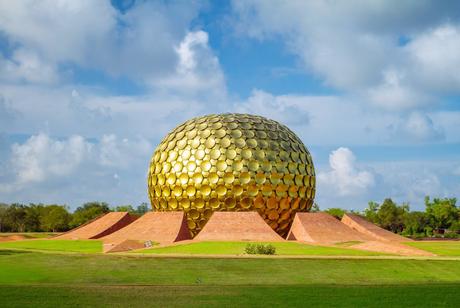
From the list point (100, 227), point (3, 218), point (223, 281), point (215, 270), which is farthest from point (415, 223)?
point (223, 281)

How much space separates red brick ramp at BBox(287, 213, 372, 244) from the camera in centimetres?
3215

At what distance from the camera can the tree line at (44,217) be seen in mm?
59906

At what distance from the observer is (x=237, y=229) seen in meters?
31.5

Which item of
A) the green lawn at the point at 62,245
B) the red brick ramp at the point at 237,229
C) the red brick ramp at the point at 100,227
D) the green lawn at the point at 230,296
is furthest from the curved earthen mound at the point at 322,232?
the green lawn at the point at 230,296

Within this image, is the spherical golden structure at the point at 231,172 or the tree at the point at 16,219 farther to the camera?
the tree at the point at 16,219

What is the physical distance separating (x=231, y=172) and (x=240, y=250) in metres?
8.83

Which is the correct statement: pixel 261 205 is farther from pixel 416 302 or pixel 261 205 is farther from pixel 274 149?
pixel 416 302

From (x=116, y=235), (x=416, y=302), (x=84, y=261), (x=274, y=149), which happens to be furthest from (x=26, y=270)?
(x=274, y=149)

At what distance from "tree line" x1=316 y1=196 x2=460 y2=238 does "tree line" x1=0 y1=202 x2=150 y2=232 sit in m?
26.8

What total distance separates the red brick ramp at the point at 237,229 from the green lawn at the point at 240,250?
1908mm

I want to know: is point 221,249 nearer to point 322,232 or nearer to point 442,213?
point 322,232

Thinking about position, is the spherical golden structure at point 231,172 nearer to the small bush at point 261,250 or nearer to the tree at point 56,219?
the small bush at point 261,250

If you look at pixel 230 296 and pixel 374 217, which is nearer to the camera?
pixel 230 296

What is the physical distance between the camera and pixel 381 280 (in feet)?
61.2
